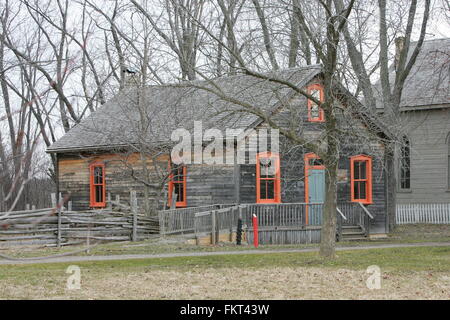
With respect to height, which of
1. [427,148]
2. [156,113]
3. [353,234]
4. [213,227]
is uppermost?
[156,113]

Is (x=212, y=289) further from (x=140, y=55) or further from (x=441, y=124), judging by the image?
(x=441, y=124)

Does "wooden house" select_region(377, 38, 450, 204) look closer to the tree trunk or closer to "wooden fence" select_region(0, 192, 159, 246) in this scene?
"wooden fence" select_region(0, 192, 159, 246)

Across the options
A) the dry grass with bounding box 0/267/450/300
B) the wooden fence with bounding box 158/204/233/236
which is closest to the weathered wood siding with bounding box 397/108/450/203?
the wooden fence with bounding box 158/204/233/236

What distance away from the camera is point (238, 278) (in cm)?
1335

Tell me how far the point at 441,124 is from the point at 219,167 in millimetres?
13232

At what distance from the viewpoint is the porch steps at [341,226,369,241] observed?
82.7 feet

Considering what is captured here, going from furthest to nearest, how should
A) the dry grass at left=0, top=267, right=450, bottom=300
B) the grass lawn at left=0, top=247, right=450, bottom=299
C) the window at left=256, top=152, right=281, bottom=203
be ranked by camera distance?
1. the window at left=256, top=152, right=281, bottom=203
2. the grass lawn at left=0, top=247, right=450, bottom=299
3. the dry grass at left=0, top=267, right=450, bottom=300

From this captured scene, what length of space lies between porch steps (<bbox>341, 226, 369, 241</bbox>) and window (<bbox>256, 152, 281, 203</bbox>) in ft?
9.23

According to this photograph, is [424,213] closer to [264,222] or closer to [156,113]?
[264,222]

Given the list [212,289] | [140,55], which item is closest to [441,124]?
[140,55]

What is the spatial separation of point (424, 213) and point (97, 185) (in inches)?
623

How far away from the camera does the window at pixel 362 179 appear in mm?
26906

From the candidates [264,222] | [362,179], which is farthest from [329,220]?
[362,179]

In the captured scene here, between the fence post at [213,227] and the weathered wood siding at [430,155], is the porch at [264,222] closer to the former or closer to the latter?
the fence post at [213,227]
